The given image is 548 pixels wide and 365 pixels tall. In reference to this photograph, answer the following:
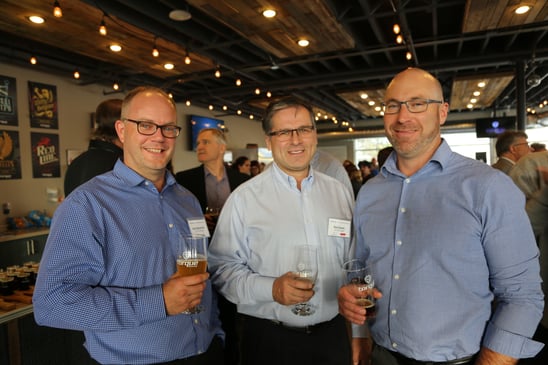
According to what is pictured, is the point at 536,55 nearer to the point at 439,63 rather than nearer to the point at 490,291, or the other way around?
the point at 439,63

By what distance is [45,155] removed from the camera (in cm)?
711

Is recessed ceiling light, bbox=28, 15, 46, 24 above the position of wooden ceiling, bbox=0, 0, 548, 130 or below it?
below

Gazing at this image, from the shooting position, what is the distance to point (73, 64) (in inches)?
286

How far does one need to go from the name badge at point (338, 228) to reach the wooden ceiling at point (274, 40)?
287cm

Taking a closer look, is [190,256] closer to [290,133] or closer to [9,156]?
[290,133]

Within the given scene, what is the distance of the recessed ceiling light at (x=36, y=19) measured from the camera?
418 cm

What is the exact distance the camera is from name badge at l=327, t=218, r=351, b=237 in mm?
1968

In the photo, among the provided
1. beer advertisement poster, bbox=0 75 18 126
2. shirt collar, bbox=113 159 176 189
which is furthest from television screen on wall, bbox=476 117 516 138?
shirt collar, bbox=113 159 176 189

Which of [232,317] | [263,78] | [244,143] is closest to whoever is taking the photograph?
[232,317]

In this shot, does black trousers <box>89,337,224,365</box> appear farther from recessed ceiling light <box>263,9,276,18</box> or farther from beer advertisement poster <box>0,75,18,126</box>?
beer advertisement poster <box>0,75,18,126</box>

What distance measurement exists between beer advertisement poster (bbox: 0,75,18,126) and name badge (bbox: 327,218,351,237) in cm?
650

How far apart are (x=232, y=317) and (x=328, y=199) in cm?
183

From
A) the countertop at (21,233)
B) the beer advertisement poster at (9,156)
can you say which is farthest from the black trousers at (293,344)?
the beer advertisement poster at (9,156)

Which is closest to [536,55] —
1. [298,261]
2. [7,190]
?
[298,261]
